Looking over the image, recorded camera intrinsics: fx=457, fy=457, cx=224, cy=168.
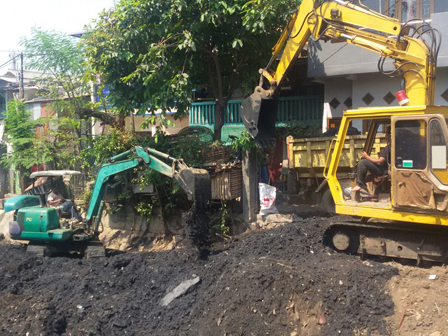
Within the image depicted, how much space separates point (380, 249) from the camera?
685 cm

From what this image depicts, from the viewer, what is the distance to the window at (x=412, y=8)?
12172mm

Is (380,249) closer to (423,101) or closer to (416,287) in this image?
(416,287)

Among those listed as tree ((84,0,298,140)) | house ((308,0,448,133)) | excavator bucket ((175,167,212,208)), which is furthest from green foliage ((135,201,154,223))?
house ((308,0,448,133))

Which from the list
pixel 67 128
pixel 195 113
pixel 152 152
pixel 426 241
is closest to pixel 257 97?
pixel 152 152

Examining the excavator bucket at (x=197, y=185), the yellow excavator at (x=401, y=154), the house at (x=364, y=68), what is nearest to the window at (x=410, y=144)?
the yellow excavator at (x=401, y=154)

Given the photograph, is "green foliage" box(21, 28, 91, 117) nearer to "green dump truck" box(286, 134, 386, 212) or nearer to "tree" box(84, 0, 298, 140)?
"tree" box(84, 0, 298, 140)

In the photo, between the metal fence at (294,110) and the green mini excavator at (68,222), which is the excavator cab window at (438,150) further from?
the metal fence at (294,110)

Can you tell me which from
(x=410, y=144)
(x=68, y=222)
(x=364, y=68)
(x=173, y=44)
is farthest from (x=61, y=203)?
(x=364, y=68)

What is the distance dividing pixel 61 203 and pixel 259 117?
4829 mm

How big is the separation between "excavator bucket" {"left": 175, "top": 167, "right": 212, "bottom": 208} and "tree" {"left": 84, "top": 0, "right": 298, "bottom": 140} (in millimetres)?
2654

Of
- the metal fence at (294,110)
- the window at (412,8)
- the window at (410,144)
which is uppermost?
the window at (412,8)

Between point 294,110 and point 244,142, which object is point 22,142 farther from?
point 244,142

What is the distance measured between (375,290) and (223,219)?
4897 mm

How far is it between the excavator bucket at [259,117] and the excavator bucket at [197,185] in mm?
1565
